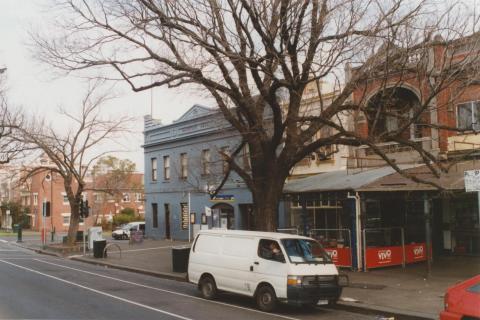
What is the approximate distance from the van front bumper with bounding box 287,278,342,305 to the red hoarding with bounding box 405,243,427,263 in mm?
8634

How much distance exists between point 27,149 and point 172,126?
31.4 feet

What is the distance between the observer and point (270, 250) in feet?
43.8

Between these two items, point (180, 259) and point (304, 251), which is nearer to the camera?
point (304, 251)

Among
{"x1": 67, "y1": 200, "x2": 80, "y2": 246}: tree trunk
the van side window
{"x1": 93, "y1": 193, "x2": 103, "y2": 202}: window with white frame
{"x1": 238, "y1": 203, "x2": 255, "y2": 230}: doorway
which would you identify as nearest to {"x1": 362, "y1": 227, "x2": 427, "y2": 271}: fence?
the van side window

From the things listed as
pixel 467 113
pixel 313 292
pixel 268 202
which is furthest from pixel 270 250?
pixel 467 113

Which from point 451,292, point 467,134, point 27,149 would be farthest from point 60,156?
point 451,292

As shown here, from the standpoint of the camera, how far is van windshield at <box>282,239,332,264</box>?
1309cm

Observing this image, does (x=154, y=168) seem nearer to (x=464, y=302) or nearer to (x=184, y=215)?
(x=184, y=215)

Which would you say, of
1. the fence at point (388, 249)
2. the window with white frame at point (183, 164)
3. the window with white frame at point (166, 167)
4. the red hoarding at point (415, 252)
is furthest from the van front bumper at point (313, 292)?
the window with white frame at point (166, 167)

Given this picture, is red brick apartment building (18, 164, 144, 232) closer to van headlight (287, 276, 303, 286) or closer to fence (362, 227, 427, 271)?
fence (362, 227, 427, 271)

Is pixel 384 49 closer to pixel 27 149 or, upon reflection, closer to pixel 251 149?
pixel 251 149

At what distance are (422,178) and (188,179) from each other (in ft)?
63.8

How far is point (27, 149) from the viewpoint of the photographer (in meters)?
33.1

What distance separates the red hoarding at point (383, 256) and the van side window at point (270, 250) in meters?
7.03
